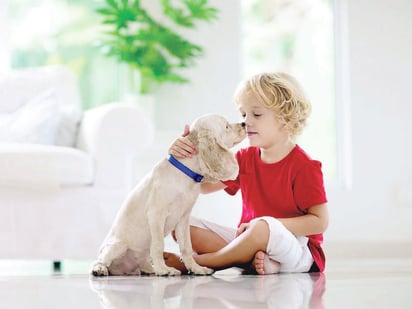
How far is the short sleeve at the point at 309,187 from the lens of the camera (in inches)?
78.7

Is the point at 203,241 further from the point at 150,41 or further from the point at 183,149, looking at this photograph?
the point at 150,41

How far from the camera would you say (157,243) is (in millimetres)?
1778

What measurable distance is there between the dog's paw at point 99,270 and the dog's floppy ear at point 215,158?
0.37m

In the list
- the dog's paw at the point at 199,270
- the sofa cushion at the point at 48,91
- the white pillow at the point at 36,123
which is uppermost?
the sofa cushion at the point at 48,91

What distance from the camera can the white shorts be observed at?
188cm

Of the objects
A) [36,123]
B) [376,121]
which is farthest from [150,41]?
[376,121]

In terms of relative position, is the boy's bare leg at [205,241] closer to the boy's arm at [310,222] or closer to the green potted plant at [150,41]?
the boy's arm at [310,222]

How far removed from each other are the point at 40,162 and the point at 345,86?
2.23 meters

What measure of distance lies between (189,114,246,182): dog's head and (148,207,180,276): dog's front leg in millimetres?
169

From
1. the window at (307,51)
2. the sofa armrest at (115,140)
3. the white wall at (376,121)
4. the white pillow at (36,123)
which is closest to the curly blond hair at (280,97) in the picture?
the sofa armrest at (115,140)

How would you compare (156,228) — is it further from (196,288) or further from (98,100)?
(98,100)

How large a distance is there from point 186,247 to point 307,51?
2779 mm

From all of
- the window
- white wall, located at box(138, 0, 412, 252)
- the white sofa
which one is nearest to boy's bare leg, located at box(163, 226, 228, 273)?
the white sofa

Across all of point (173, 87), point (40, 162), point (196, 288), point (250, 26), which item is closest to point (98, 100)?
point (173, 87)
